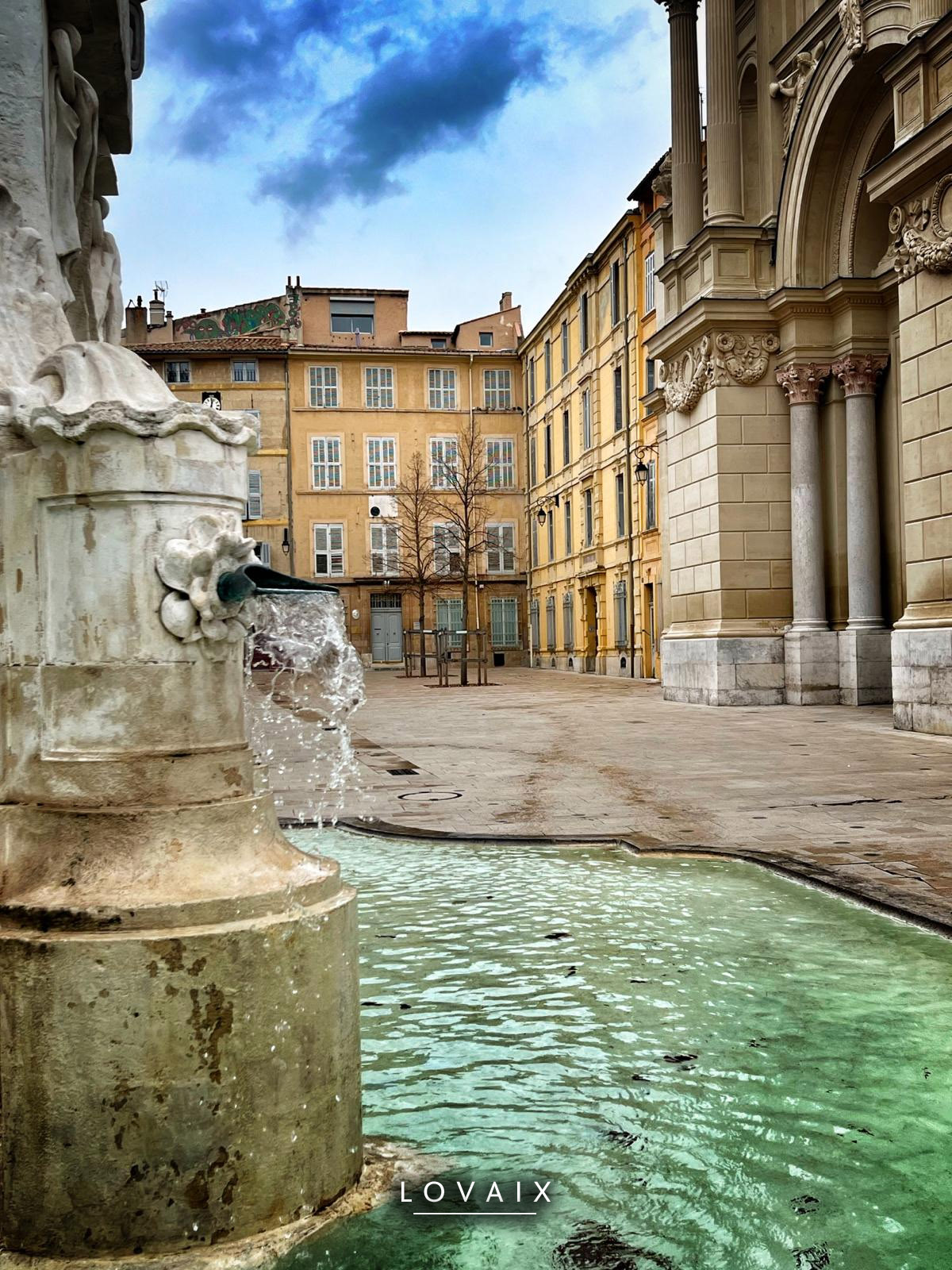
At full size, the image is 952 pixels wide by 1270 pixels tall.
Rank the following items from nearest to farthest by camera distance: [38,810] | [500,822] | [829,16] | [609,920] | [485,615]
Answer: [38,810], [609,920], [500,822], [829,16], [485,615]

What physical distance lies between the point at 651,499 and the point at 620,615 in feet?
15.2

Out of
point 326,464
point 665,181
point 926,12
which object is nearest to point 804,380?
point 926,12

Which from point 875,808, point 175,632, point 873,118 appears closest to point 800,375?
point 873,118

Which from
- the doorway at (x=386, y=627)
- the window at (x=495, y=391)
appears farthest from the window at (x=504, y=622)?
the window at (x=495, y=391)

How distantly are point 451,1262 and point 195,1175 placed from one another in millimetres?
535

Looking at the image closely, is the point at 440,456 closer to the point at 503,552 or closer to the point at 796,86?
the point at 503,552

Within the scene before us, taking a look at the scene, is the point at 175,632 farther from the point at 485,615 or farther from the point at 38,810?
the point at 485,615

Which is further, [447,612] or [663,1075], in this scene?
[447,612]

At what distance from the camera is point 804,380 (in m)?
18.8

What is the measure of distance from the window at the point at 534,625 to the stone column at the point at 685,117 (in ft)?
99.9

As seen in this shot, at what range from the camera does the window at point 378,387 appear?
5269 cm

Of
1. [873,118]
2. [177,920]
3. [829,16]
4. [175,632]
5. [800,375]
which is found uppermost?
[829,16]

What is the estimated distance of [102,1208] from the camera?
2309mm

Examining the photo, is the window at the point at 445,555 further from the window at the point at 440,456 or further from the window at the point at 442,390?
the window at the point at 442,390
